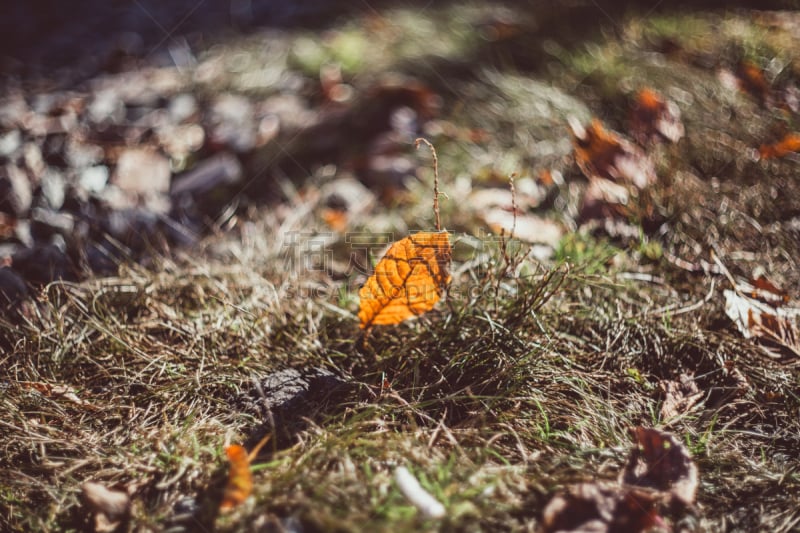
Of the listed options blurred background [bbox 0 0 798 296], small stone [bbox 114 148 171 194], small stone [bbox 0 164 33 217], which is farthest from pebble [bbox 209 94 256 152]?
small stone [bbox 0 164 33 217]

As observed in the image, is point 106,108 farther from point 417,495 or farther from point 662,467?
point 662,467

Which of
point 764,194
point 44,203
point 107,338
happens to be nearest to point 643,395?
point 764,194

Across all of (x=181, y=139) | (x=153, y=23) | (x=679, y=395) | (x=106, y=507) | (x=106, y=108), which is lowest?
(x=679, y=395)

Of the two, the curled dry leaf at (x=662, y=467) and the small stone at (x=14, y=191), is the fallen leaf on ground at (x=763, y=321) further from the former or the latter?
the small stone at (x=14, y=191)

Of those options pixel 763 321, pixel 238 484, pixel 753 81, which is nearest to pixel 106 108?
pixel 238 484

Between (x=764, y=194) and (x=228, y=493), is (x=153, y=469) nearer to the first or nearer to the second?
(x=228, y=493)

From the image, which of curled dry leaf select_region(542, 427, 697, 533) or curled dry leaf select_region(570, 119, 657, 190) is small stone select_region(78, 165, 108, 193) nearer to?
curled dry leaf select_region(570, 119, 657, 190)
